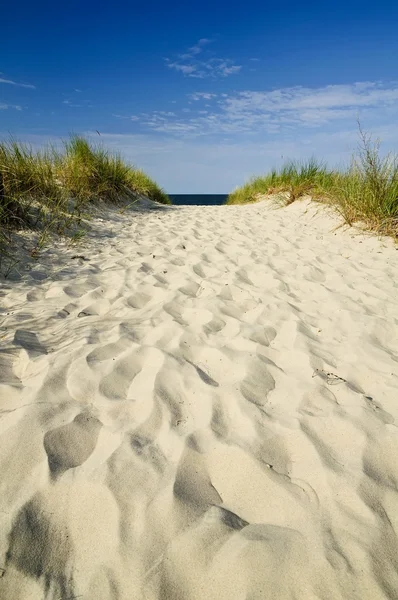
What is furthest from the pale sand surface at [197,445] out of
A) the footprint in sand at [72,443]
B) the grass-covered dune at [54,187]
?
the grass-covered dune at [54,187]

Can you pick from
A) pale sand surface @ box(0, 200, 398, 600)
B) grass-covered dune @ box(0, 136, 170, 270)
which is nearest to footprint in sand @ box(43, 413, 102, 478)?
pale sand surface @ box(0, 200, 398, 600)

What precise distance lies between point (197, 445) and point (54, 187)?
4.52 m

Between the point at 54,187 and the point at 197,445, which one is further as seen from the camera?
the point at 54,187

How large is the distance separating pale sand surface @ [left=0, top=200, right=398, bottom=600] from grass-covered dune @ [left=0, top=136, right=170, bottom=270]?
1.52 m

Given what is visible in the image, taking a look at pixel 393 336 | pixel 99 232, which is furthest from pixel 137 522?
pixel 99 232

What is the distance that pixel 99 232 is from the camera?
15.2 ft

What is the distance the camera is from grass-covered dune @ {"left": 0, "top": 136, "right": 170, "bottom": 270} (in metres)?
3.78

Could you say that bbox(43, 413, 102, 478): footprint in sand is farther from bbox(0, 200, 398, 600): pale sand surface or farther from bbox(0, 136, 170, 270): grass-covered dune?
bbox(0, 136, 170, 270): grass-covered dune

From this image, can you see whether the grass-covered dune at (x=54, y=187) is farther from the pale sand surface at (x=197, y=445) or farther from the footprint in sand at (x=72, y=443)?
the footprint in sand at (x=72, y=443)

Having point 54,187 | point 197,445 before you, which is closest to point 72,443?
point 197,445

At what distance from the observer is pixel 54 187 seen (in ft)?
15.4

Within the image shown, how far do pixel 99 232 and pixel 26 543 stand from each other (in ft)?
13.6

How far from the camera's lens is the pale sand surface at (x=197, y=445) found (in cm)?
88

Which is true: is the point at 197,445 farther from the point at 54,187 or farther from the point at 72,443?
the point at 54,187
